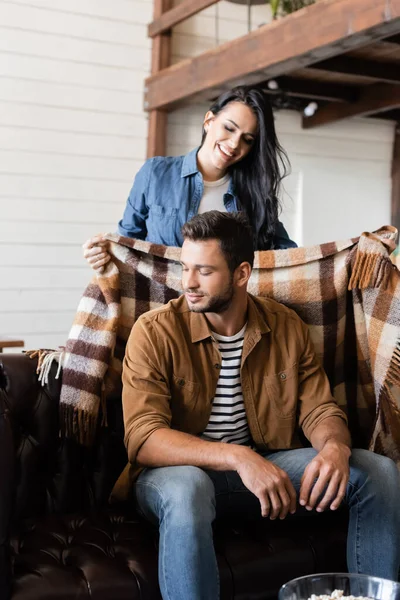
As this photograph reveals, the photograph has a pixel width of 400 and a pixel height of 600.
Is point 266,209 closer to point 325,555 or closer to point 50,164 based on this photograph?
point 325,555

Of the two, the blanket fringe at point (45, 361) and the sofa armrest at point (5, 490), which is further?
the blanket fringe at point (45, 361)

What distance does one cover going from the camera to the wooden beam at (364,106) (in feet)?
17.9

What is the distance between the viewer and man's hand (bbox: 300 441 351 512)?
6.37 feet

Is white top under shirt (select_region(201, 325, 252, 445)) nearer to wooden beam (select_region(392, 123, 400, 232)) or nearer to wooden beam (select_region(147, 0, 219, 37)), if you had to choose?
wooden beam (select_region(147, 0, 219, 37))

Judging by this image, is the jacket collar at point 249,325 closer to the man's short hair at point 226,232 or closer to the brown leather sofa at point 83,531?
the man's short hair at point 226,232

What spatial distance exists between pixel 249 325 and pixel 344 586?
3.02 feet

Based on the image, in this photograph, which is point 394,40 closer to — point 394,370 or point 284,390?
point 394,370

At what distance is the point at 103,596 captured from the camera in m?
1.83

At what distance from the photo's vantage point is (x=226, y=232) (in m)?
2.20

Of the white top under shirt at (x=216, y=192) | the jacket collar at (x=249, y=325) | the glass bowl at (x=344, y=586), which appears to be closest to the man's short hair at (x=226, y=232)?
the jacket collar at (x=249, y=325)

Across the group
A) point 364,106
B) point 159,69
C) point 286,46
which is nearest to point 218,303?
point 286,46

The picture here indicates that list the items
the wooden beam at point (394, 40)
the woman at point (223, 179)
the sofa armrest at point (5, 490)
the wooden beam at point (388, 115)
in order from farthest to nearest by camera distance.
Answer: the wooden beam at point (388, 115), the wooden beam at point (394, 40), the woman at point (223, 179), the sofa armrest at point (5, 490)

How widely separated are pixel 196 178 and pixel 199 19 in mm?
3405

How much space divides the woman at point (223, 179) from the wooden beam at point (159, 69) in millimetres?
2742
